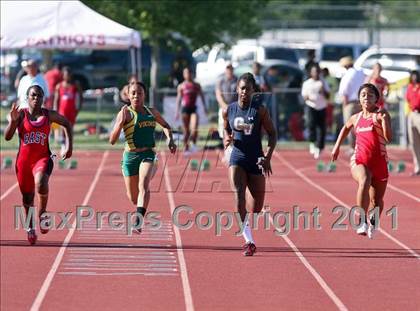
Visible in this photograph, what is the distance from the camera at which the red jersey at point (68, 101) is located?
25.5 metres

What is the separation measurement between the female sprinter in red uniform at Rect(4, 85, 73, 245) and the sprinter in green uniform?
0.65 meters

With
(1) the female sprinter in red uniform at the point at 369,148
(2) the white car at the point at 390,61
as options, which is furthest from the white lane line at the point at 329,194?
(2) the white car at the point at 390,61

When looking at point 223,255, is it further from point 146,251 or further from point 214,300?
point 214,300

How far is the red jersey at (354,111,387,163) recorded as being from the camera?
13.6 m

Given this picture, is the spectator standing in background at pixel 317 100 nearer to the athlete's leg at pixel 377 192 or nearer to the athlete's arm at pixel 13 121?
the athlete's leg at pixel 377 192

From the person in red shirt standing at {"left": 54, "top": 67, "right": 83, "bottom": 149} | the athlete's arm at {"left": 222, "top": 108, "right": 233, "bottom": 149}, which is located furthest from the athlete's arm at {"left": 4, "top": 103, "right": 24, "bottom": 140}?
the person in red shirt standing at {"left": 54, "top": 67, "right": 83, "bottom": 149}

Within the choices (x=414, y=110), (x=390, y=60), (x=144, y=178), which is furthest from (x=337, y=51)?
(x=144, y=178)

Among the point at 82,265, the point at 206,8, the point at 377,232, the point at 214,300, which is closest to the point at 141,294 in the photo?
the point at 214,300

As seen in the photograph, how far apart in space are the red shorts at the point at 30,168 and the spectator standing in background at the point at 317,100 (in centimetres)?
1146

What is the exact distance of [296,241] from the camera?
15.5m

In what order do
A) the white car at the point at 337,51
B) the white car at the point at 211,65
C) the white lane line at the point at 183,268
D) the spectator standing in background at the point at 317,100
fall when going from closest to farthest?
the white lane line at the point at 183,268 → the spectator standing in background at the point at 317,100 → the white car at the point at 211,65 → the white car at the point at 337,51

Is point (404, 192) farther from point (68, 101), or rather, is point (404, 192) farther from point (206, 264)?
point (68, 101)

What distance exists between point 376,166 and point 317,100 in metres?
11.0

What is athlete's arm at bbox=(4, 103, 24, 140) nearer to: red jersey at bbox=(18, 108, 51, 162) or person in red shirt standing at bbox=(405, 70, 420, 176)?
red jersey at bbox=(18, 108, 51, 162)
